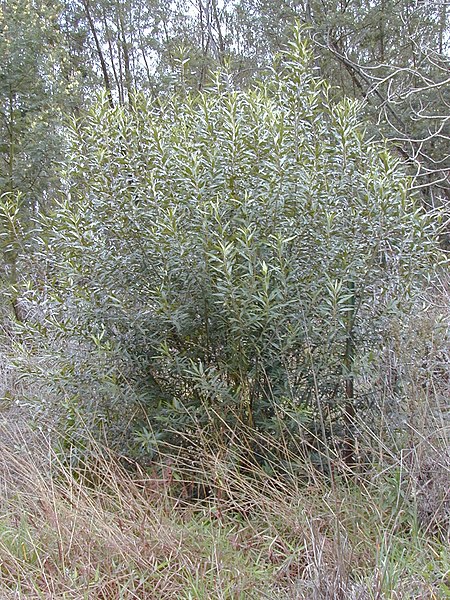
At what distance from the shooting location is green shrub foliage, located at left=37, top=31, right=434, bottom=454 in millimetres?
3562

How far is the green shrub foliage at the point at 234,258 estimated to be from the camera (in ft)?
11.7

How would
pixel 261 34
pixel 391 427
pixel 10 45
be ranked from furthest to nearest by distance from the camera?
1. pixel 261 34
2. pixel 10 45
3. pixel 391 427

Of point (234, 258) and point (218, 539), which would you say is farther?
point (234, 258)

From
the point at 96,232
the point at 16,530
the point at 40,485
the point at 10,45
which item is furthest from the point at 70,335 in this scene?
the point at 10,45

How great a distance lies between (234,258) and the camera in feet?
11.7

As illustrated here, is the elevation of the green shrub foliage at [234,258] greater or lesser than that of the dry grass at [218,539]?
greater

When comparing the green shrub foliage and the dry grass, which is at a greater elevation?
the green shrub foliage

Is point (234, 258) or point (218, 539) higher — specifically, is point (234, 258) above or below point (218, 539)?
above

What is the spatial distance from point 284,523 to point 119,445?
1.29m

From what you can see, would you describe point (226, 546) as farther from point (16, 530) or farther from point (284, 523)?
point (16, 530)

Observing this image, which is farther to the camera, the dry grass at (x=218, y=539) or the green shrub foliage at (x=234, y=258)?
the green shrub foliage at (x=234, y=258)

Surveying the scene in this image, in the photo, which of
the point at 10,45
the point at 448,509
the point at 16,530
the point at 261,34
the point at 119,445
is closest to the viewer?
the point at 448,509

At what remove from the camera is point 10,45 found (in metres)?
10.2

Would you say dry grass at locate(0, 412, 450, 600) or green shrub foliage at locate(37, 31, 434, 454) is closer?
dry grass at locate(0, 412, 450, 600)
